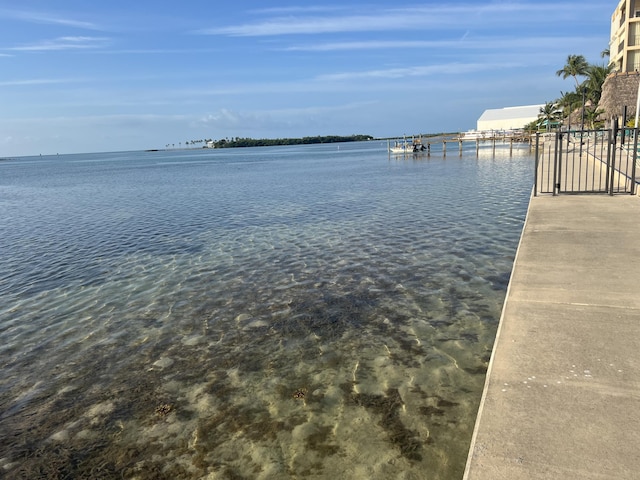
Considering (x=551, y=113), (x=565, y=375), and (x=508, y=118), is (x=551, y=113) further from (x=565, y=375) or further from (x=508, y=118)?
(x=565, y=375)

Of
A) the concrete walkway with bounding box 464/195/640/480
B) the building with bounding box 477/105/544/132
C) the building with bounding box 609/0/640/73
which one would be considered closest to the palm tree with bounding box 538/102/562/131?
the building with bounding box 609/0/640/73

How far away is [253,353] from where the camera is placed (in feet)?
21.3

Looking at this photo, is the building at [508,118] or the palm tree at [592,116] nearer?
the palm tree at [592,116]

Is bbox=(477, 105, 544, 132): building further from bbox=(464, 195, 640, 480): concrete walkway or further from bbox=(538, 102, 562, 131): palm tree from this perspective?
bbox=(464, 195, 640, 480): concrete walkway

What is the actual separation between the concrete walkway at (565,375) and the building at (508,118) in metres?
133

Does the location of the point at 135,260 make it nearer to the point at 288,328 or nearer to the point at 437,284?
the point at 288,328

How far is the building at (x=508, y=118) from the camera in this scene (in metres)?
128

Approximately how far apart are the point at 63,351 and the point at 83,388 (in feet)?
4.81

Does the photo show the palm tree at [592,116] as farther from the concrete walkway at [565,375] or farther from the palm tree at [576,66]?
the concrete walkway at [565,375]

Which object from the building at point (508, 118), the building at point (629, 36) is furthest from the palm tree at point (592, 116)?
the building at point (508, 118)

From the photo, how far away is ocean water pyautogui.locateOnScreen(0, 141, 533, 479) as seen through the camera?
4.41 metres

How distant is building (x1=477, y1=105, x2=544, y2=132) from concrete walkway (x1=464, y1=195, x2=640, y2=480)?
13254 centimetres

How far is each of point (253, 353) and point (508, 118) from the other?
5661 inches

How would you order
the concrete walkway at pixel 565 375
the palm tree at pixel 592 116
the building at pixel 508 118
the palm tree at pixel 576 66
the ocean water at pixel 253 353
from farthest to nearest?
the building at pixel 508 118 < the palm tree at pixel 576 66 < the palm tree at pixel 592 116 < the ocean water at pixel 253 353 < the concrete walkway at pixel 565 375
